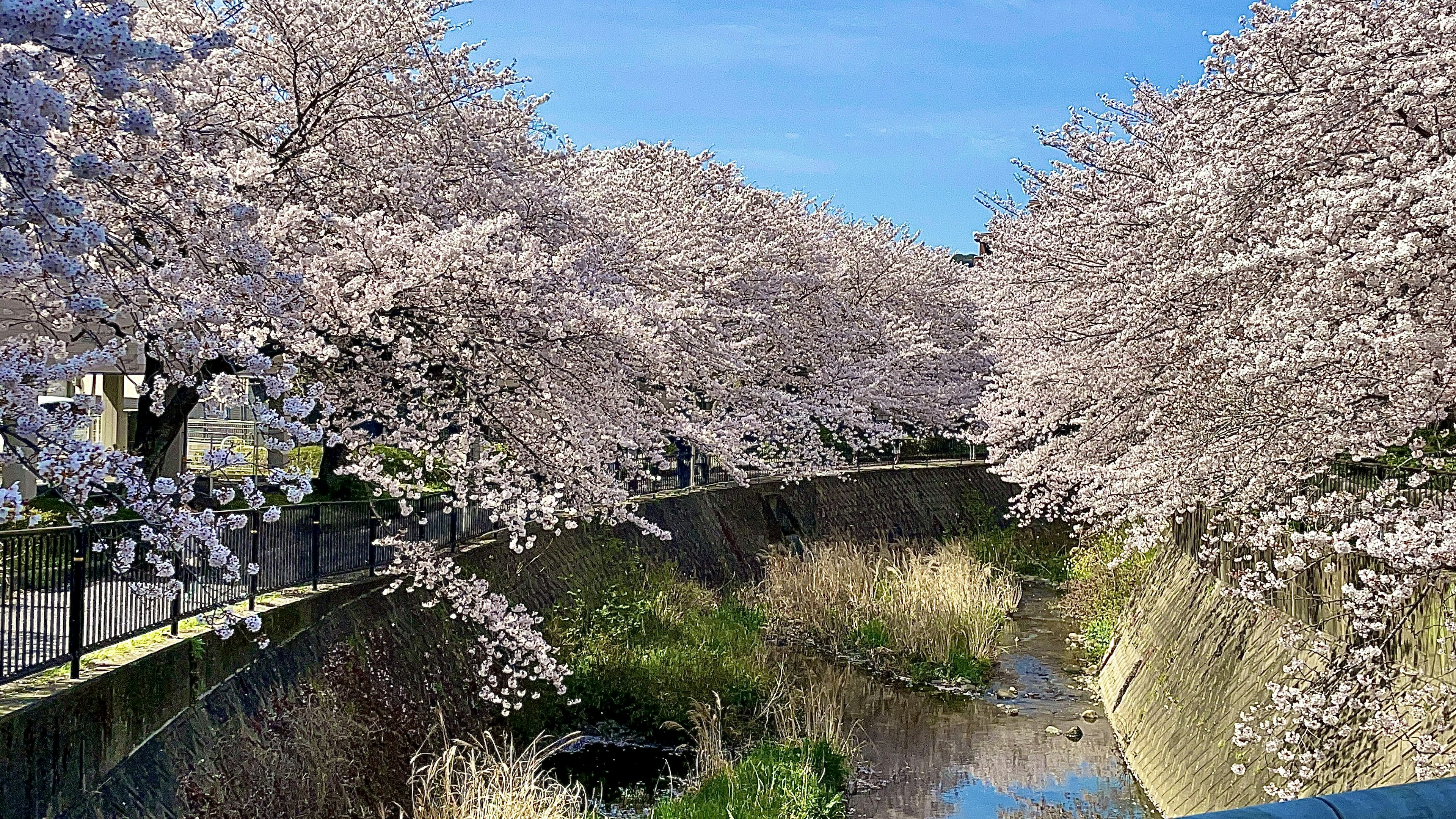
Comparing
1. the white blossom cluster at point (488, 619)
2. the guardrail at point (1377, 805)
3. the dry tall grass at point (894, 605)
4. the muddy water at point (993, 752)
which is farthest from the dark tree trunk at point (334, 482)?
the guardrail at point (1377, 805)

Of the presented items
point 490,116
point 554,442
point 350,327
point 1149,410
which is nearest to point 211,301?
point 350,327

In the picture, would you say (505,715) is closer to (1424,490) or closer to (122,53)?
(1424,490)

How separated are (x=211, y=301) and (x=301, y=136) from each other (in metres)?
4.32

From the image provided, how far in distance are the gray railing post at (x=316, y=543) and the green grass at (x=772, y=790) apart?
4054 millimetres

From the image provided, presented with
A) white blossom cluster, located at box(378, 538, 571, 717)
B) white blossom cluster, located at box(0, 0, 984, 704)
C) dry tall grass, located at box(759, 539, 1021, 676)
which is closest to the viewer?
white blossom cluster, located at box(0, 0, 984, 704)

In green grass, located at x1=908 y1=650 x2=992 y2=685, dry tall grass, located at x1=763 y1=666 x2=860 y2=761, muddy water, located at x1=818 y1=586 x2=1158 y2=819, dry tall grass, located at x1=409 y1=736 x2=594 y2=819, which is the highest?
dry tall grass, located at x1=409 y1=736 x2=594 y2=819

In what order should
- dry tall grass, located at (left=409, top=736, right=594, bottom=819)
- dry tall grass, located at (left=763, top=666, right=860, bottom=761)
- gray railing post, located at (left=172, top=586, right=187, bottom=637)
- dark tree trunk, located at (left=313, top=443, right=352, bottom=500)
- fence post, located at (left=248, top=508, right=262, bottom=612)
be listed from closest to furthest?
gray railing post, located at (left=172, top=586, right=187, bottom=637) → dry tall grass, located at (left=409, top=736, right=594, bottom=819) → fence post, located at (left=248, top=508, right=262, bottom=612) → dry tall grass, located at (left=763, top=666, right=860, bottom=761) → dark tree trunk, located at (left=313, top=443, right=352, bottom=500)

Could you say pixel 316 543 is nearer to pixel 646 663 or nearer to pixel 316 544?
pixel 316 544

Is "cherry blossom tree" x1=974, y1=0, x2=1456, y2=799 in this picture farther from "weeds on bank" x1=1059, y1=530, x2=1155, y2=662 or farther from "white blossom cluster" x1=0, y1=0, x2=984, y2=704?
"weeds on bank" x1=1059, y1=530, x2=1155, y2=662

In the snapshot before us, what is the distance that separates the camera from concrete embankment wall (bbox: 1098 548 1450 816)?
8.10 meters

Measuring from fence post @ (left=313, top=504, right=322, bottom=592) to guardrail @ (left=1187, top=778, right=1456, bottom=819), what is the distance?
36.1ft

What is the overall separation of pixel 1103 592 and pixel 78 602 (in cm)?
1634

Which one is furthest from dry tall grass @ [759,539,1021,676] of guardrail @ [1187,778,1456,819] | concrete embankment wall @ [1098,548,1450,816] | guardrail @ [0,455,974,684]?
guardrail @ [1187,778,1456,819]

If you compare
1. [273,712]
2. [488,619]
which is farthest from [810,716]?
[273,712]
